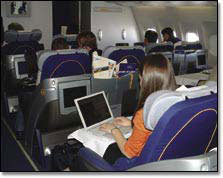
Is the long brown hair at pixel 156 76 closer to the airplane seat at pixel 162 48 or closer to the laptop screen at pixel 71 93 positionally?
the laptop screen at pixel 71 93

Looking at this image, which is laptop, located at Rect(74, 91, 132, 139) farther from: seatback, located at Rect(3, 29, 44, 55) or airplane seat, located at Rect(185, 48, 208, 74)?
airplane seat, located at Rect(185, 48, 208, 74)

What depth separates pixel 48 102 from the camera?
9.62 ft

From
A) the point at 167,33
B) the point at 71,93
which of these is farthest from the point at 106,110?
the point at 167,33

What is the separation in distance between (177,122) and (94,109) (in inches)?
41.9

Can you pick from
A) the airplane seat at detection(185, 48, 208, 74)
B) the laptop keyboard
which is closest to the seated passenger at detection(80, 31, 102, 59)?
the airplane seat at detection(185, 48, 208, 74)

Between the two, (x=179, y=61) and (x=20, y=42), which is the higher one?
(x=20, y=42)

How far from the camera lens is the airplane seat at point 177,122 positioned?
5.46 feet

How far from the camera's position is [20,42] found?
18.1 feet

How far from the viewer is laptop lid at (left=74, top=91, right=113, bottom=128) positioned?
2.53 m

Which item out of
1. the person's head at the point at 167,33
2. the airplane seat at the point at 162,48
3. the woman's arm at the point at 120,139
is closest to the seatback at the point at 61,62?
the woman's arm at the point at 120,139

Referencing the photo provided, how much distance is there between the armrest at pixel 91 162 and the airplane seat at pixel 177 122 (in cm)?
17

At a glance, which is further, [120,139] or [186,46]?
[186,46]

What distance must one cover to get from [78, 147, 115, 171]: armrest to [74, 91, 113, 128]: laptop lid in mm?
424

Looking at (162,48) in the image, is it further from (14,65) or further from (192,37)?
(192,37)
